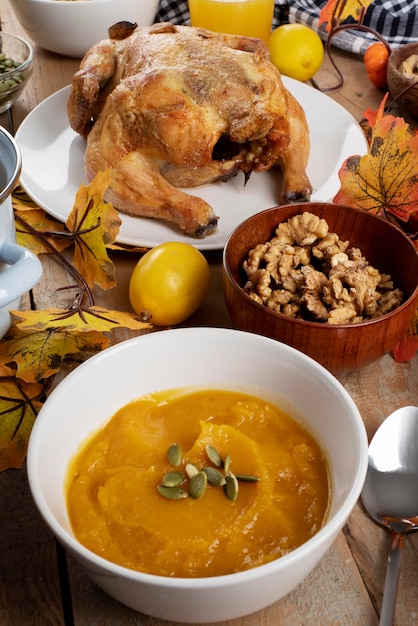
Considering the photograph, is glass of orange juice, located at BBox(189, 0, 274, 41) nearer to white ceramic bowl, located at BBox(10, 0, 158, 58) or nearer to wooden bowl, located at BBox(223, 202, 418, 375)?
white ceramic bowl, located at BBox(10, 0, 158, 58)

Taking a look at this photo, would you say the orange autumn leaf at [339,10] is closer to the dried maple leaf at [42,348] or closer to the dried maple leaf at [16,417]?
the dried maple leaf at [42,348]

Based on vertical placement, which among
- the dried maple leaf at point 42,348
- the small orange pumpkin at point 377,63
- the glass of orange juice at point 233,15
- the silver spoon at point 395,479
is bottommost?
the dried maple leaf at point 42,348

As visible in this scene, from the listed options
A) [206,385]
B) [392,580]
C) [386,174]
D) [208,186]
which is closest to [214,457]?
[206,385]

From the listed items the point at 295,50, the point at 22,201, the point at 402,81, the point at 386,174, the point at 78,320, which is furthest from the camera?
the point at 295,50

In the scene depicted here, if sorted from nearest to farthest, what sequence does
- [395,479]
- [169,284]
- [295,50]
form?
[395,479]
[169,284]
[295,50]

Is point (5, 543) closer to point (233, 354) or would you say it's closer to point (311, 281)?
point (233, 354)

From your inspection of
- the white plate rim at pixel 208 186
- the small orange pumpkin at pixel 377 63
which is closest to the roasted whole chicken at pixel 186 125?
the white plate rim at pixel 208 186

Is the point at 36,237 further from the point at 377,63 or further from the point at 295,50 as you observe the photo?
the point at 377,63
